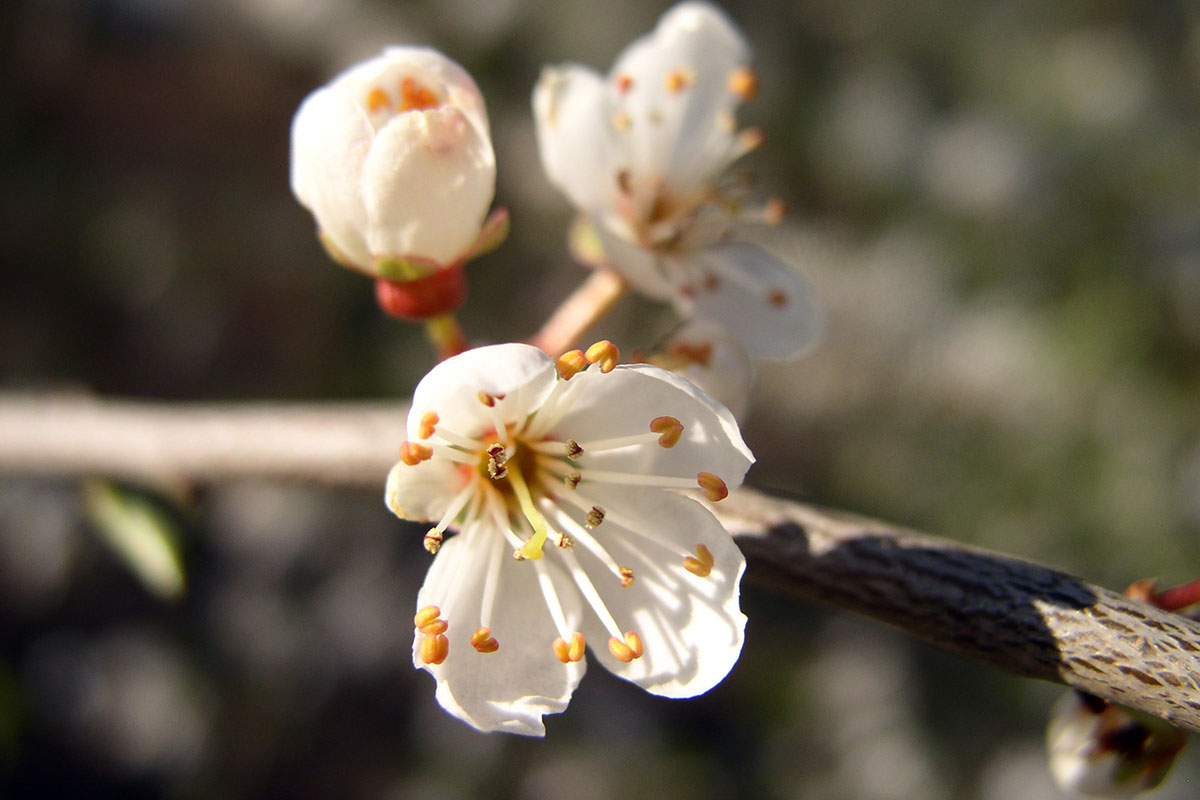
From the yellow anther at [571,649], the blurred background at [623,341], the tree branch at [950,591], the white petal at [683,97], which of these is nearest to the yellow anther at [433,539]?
the yellow anther at [571,649]

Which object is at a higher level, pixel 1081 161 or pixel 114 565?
pixel 1081 161

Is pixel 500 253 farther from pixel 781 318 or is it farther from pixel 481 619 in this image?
pixel 481 619

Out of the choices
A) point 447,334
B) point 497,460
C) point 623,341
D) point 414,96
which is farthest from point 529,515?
point 623,341

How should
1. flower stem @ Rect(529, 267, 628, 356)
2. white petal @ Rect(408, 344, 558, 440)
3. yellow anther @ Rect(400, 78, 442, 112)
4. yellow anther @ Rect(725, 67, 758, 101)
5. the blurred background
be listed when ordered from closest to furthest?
white petal @ Rect(408, 344, 558, 440) → yellow anther @ Rect(400, 78, 442, 112) → flower stem @ Rect(529, 267, 628, 356) → yellow anther @ Rect(725, 67, 758, 101) → the blurred background

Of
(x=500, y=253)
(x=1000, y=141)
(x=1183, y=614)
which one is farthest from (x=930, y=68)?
(x=1183, y=614)

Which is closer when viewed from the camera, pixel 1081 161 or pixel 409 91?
pixel 409 91

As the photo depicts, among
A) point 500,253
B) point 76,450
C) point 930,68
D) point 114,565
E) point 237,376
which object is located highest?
point 930,68

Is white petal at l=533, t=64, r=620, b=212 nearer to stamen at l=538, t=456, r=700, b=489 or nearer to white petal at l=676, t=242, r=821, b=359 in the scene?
white petal at l=676, t=242, r=821, b=359

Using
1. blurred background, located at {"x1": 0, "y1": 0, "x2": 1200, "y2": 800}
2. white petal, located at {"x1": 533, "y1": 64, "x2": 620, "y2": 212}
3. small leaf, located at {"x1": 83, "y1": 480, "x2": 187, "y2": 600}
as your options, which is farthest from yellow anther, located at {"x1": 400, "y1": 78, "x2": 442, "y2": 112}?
blurred background, located at {"x1": 0, "y1": 0, "x2": 1200, "y2": 800}
